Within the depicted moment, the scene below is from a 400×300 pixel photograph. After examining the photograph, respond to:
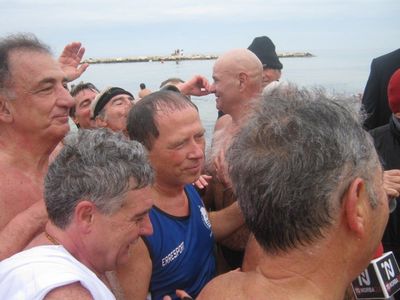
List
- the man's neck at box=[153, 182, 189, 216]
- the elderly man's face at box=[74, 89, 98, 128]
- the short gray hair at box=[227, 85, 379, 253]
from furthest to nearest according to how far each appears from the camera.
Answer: the elderly man's face at box=[74, 89, 98, 128]
the man's neck at box=[153, 182, 189, 216]
the short gray hair at box=[227, 85, 379, 253]

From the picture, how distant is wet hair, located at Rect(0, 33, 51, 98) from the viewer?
88.6 inches

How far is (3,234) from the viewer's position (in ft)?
6.47

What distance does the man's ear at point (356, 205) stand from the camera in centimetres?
127

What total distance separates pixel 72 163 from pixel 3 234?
1.94 feet

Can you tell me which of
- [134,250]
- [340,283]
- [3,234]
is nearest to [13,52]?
[3,234]

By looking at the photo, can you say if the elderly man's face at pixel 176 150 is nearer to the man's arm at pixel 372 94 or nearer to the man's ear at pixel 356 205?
the man's ear at pixel 356 205

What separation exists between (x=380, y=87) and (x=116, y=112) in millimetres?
2215

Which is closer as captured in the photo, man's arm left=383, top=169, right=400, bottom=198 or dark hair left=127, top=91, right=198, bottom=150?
man's arm left=383, top=169, right=400, bottom=198

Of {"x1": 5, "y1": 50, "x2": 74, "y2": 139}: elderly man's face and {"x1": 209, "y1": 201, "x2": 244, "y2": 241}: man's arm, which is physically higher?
{"x1": 5, "y1": 50, "x2": 74, "y2": 139}: elderly man's face

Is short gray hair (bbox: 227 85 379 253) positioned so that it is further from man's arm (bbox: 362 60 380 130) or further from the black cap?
the black cap

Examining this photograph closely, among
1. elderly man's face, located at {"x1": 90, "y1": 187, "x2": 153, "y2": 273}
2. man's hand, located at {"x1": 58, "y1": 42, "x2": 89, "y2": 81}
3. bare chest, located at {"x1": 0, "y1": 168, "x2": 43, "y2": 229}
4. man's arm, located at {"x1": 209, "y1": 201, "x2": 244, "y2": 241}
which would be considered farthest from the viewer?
man's hand, located at {"x1": 58, "y1": 42, "x2": 89, "y2": 81}

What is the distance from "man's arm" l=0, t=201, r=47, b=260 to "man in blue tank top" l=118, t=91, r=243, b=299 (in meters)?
0.46

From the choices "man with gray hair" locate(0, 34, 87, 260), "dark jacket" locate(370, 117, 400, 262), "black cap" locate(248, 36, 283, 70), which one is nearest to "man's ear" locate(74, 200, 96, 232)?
"man with gray hair" locate(0, 34, 87, 260)

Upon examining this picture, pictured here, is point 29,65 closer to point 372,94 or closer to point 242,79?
point 242,79
